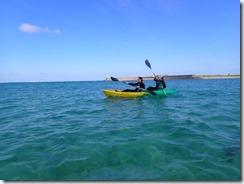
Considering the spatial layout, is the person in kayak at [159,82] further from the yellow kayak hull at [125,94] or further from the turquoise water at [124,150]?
the turquoise water at [124,150]

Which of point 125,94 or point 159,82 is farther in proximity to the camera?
point 159,82

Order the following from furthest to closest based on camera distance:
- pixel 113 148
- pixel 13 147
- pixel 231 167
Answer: pixel 13 147
pixel 113 148
pixel 231 167

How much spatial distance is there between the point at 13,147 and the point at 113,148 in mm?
3068

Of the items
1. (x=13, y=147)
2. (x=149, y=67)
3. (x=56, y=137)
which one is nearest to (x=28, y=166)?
(x=13, y=147)

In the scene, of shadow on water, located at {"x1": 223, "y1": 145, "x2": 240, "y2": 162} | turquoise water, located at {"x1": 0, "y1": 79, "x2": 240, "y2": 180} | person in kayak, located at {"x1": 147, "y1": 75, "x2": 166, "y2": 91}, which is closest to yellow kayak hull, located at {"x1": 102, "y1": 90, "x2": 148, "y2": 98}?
person in kayak, located at {"x1": 147, "y1": 75, "x2": 166, "y2": 91}

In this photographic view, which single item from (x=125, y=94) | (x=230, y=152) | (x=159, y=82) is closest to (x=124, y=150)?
(x=230, y=152)

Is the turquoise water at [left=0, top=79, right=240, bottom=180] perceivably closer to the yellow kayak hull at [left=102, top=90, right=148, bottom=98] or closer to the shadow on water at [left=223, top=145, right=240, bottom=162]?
the shadow on water at [left=223, top=145, right=240, bottom=162]

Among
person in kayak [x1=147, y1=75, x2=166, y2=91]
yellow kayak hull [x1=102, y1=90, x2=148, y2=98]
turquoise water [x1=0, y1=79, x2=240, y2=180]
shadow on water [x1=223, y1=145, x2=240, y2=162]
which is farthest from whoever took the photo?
person in kayak [x1=147, y1=75, x2=166, y2=91]

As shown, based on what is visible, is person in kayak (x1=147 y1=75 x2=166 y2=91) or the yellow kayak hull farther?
person in kayak (x1=147 y1=75 x2=166 y2=91)

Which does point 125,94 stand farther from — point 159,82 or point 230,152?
point 230,152

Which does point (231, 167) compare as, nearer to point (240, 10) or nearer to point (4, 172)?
point (240, 10)

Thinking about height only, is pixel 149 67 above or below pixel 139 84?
above

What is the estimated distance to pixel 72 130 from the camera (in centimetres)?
908

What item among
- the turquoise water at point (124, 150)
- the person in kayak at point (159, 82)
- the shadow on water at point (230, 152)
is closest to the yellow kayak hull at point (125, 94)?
the person in kayak at point (159, 82)
